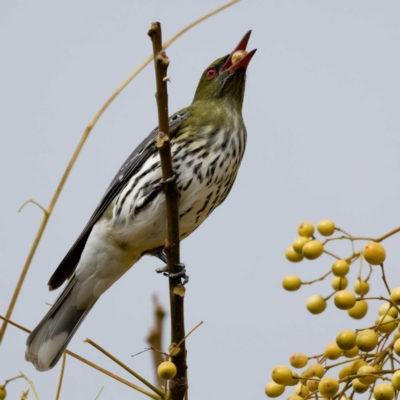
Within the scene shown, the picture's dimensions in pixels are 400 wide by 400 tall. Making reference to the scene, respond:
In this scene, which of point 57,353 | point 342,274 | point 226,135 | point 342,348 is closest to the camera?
point 342,348

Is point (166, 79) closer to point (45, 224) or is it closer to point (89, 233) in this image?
point (45, 224)

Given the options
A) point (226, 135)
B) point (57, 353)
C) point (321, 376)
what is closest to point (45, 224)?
point (321, 376)

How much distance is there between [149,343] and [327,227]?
649mm

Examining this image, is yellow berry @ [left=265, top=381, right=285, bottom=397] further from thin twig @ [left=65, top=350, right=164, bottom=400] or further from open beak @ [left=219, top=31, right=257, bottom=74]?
open beak @ [left=219, top=31, right=257, bottom=74]

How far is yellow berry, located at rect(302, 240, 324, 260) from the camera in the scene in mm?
1886

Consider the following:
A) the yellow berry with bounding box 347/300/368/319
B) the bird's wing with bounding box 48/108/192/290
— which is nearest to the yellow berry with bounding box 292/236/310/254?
the yellow berry with bounding box 347/300/368/319

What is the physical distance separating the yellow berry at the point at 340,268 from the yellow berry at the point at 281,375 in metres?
0.28

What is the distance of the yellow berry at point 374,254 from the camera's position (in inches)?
65.6

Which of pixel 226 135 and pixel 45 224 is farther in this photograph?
pixel 226 135

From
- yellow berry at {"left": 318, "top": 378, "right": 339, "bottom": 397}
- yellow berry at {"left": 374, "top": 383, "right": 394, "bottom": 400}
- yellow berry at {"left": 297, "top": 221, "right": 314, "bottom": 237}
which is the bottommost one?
yellow berry at {"left": 374, "top": 383, "right": 394, "bottom": 400}

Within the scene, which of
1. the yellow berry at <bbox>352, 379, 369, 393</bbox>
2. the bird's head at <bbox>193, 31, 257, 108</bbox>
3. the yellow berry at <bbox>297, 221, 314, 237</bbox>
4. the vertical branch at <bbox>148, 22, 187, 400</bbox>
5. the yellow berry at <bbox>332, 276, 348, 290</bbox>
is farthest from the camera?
the bird's head at <bbox>193, 31, 257, 108</bbox>

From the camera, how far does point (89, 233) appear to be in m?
3.35

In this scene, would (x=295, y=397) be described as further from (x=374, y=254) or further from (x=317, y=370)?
(x=374, y=254)

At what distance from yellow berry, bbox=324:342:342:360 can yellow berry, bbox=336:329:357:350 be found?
0.23 ft
